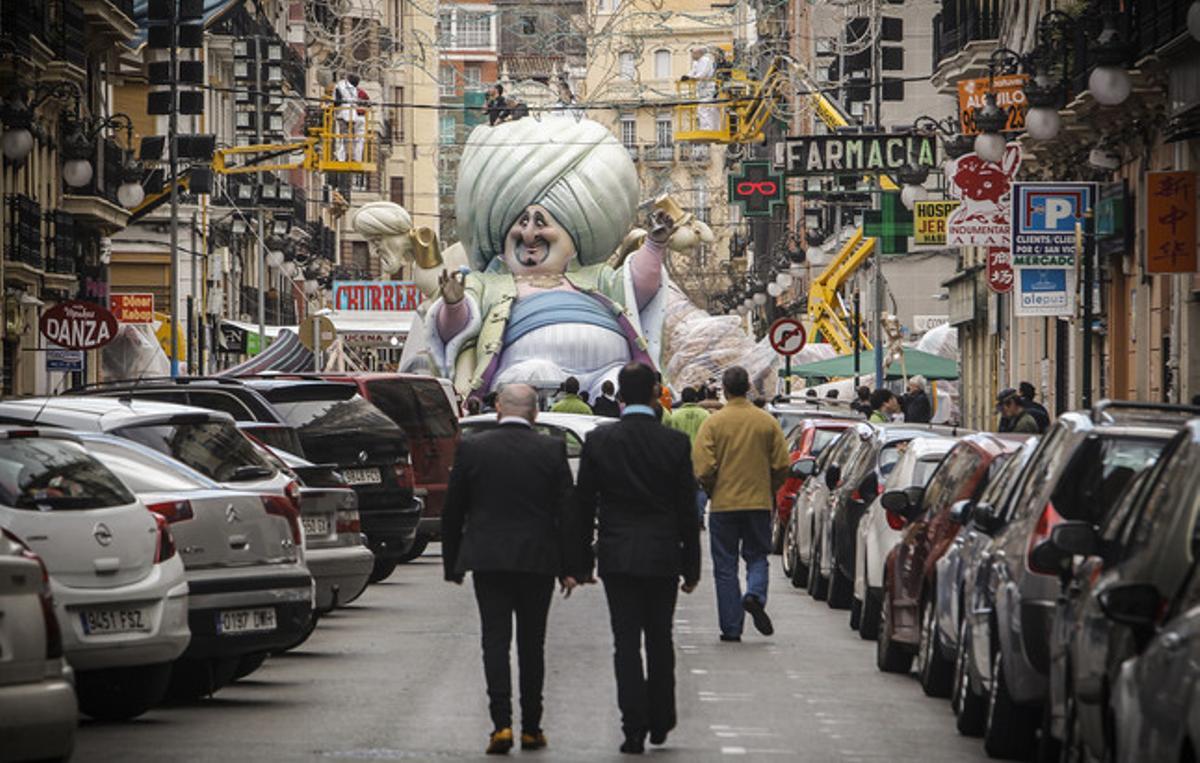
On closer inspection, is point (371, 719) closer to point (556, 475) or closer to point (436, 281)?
point (556, 475)

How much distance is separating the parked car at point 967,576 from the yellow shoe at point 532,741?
2.13m

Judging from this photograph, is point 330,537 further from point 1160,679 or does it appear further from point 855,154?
point 855,154

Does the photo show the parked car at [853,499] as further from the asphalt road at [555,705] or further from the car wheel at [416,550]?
the car wheel at [416,550]

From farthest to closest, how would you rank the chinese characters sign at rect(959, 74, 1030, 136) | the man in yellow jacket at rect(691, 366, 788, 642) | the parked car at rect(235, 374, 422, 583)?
the chinese characters sign at rect(959, 74, 1030, 136) < the parked car at rect(235, 374, 422, 583) < the man in yellow jacket at rect(691, 366, 788, 642)

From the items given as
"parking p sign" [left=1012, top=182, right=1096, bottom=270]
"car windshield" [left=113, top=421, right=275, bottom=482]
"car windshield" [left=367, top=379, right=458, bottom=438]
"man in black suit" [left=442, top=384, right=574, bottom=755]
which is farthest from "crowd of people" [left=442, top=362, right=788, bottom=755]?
"parking p sign" [left=1012, top=182, right=1096, bottom=270]

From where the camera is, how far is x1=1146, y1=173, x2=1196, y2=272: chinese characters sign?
29500 mm

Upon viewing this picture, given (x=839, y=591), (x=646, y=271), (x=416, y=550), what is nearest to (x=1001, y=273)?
(x=416, y=550)

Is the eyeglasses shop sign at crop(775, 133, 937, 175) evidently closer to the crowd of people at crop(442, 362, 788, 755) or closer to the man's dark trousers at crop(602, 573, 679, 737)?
the crowd of people at crop(442, 362, 788, 755)

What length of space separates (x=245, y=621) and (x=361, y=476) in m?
8.46

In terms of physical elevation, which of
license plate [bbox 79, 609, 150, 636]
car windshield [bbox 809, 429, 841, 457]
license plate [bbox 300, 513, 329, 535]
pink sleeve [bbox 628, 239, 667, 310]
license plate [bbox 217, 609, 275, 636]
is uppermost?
pink sleeve [bbox 628, 239, 667, 310]

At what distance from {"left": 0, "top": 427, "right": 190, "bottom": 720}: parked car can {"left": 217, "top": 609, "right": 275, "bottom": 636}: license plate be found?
1.04 meters

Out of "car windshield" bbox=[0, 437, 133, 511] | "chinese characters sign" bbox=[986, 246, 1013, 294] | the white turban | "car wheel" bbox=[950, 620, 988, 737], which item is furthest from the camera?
the white turban

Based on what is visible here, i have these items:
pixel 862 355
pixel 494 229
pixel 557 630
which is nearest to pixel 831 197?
pixel 862 355

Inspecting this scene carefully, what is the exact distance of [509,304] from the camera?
57.7 m
